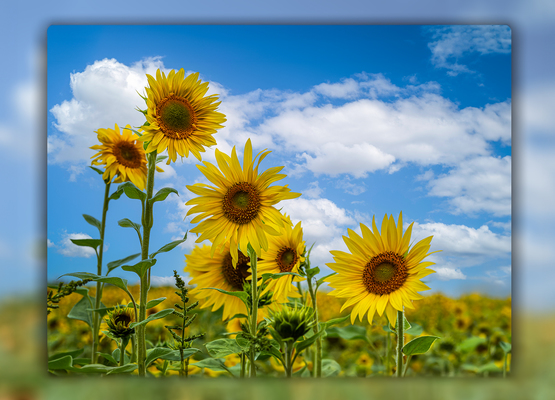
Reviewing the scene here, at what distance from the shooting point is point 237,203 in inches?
54.6

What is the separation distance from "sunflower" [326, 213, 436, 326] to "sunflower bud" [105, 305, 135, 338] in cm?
57

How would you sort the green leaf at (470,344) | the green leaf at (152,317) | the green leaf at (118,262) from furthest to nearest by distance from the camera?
the green leaf at (470,344)
the green leaf at (118,262)
the green leaf at (152,317)

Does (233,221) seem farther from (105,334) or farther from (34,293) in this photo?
(34,293)

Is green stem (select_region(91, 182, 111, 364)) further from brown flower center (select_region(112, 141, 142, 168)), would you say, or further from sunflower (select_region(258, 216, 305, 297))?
sunflower (select_region(258, 216, 305, 297))

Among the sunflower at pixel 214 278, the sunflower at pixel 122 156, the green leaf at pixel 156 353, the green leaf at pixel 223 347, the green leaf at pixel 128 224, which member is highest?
the sunflower at pixel 122 156

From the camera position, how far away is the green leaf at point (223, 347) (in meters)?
1.32

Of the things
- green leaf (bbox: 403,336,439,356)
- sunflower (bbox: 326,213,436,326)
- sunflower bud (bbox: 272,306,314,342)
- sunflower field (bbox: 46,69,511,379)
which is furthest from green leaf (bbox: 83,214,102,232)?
green leaf (bbox: 403,336,439,356)

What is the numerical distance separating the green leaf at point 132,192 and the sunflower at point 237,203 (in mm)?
135

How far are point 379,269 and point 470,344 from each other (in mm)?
383

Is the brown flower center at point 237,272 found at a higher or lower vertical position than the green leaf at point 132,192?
lower

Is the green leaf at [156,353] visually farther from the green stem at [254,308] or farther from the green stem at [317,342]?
the green stem at [317,342]

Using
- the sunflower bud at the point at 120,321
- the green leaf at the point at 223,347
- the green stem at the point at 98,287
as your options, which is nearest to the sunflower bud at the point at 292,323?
the green leaf at the point at 223,347

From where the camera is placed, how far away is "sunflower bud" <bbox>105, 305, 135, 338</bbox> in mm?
1334

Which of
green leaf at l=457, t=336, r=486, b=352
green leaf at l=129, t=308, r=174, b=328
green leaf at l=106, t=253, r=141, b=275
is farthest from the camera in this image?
green leaf at l=457, t=336, r=486, b=352
